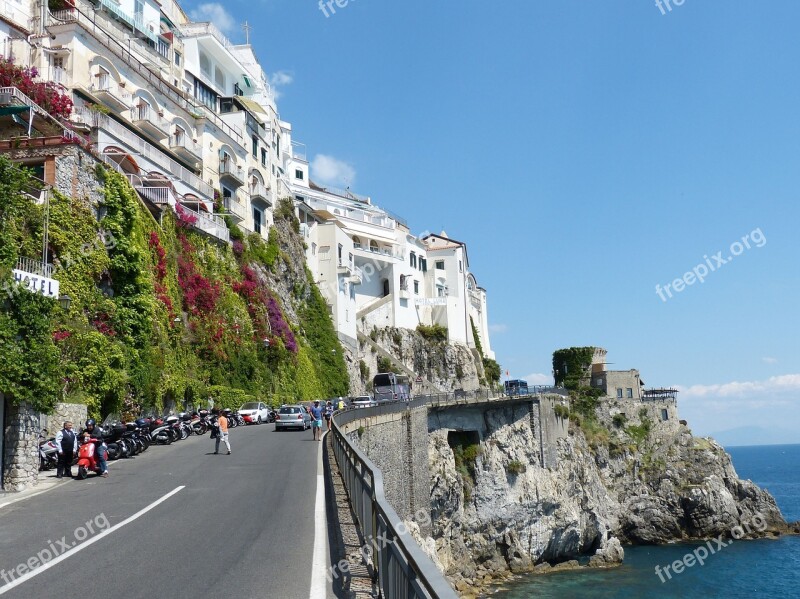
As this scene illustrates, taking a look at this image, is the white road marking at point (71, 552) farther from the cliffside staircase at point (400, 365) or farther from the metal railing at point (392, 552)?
the cliffside staircase at point (400, 365)

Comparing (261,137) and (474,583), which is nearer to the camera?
(474,583)

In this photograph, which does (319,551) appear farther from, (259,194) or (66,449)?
(259,194)

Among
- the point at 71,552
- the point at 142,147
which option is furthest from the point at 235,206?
the point at 71,552

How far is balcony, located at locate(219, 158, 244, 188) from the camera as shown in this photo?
51.3 m

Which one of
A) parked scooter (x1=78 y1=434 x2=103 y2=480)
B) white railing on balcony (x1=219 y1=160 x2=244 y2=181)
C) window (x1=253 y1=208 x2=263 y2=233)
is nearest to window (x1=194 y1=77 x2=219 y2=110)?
white railing on balcony (x1=219 y1=160 x2=244 y2=181)

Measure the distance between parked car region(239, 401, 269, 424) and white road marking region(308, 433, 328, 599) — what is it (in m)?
23.6

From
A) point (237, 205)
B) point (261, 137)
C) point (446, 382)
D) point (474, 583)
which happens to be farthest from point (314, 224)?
point (474, 583)

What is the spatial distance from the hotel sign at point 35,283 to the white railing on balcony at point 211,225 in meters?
23.3

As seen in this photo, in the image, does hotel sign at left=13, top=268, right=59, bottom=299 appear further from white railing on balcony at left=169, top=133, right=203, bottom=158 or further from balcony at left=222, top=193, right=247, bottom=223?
balcony at left=222, top=193, right=247, bottom=223

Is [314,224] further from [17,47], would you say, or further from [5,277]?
[5,277]

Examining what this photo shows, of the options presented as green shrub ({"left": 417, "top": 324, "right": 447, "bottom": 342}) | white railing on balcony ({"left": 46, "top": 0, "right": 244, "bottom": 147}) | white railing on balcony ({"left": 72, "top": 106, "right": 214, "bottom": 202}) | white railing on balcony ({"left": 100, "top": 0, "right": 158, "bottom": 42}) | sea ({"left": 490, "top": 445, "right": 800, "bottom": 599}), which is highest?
white railing on balcony ({"left": 100, "top": 0, "right": 158, "bottom": 42})

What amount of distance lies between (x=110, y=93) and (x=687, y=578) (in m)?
50.6

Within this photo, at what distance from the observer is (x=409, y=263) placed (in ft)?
266

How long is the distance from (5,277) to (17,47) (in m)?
27.9
